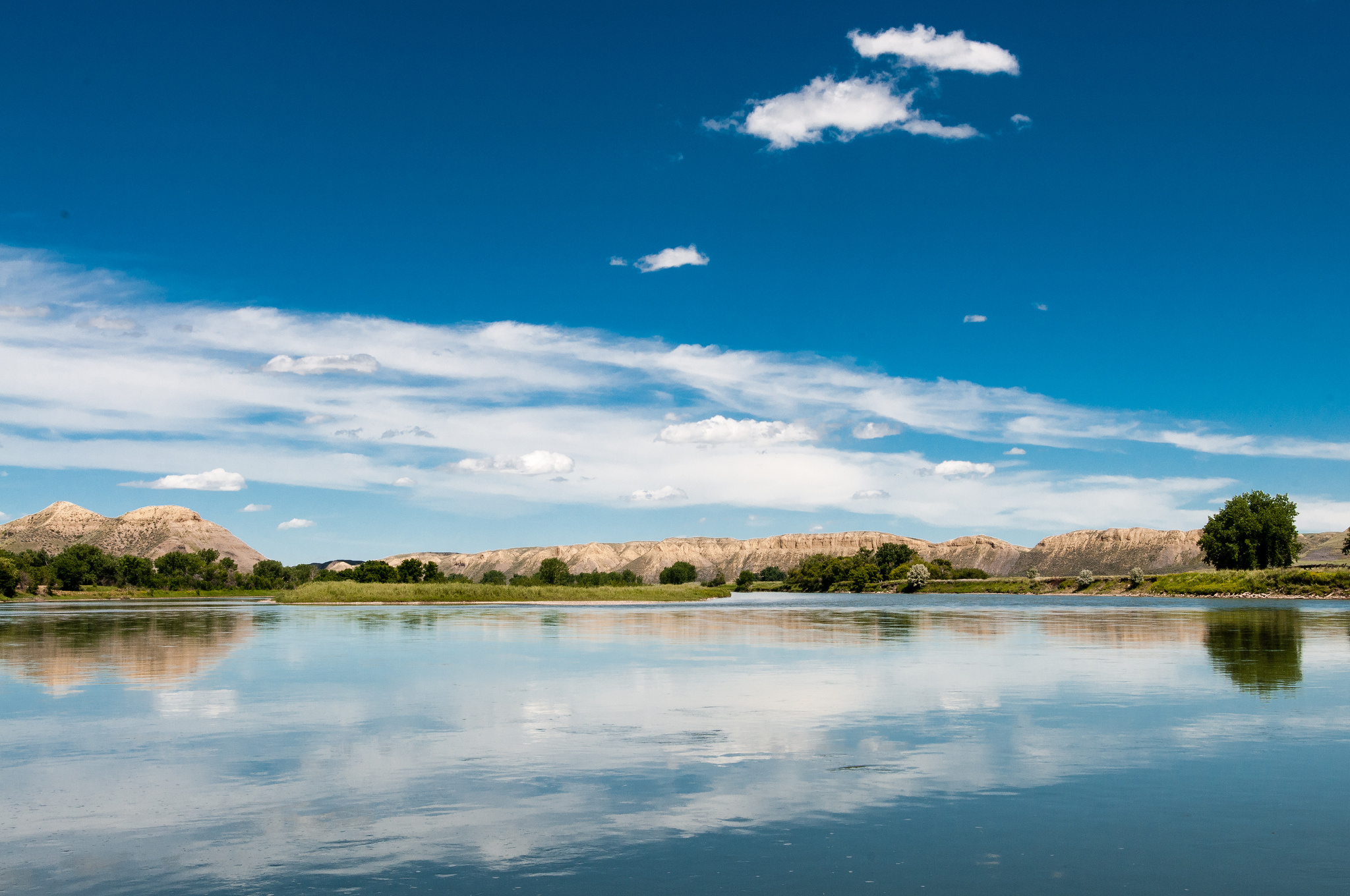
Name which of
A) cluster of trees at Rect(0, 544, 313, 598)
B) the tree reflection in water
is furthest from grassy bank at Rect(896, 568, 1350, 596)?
cluster of trees at Rect(0, 544, 313, 598)

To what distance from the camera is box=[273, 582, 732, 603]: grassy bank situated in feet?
364

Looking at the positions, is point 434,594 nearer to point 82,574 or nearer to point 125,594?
point 125,594

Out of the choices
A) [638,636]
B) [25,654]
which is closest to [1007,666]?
[638,636]

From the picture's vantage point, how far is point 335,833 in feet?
39.1

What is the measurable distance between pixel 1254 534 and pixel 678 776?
162339mm

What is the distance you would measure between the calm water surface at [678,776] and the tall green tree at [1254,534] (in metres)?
132

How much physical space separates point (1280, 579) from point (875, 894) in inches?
5769

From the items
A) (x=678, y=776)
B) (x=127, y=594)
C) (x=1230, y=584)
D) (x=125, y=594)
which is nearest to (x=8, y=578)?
(x=125, y=594)

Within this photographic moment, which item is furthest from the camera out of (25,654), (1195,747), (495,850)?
(25,654)

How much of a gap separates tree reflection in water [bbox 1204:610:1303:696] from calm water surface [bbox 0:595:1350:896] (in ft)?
1.32

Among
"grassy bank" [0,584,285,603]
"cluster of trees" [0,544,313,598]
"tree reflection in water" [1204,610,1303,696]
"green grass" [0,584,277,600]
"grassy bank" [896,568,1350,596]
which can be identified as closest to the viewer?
"tree reflection in water" [1204,610,1303,696]

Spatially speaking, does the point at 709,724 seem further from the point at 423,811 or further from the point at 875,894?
the point at 875,894

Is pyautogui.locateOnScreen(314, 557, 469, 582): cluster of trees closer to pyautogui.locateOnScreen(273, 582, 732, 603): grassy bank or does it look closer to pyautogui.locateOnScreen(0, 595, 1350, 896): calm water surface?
pyautogui.locateOnScreen(273, 582, 732, 603): grassy bank

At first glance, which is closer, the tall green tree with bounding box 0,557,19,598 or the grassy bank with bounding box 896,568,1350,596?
the grassy bank with bounding box 896,568,1350,596
